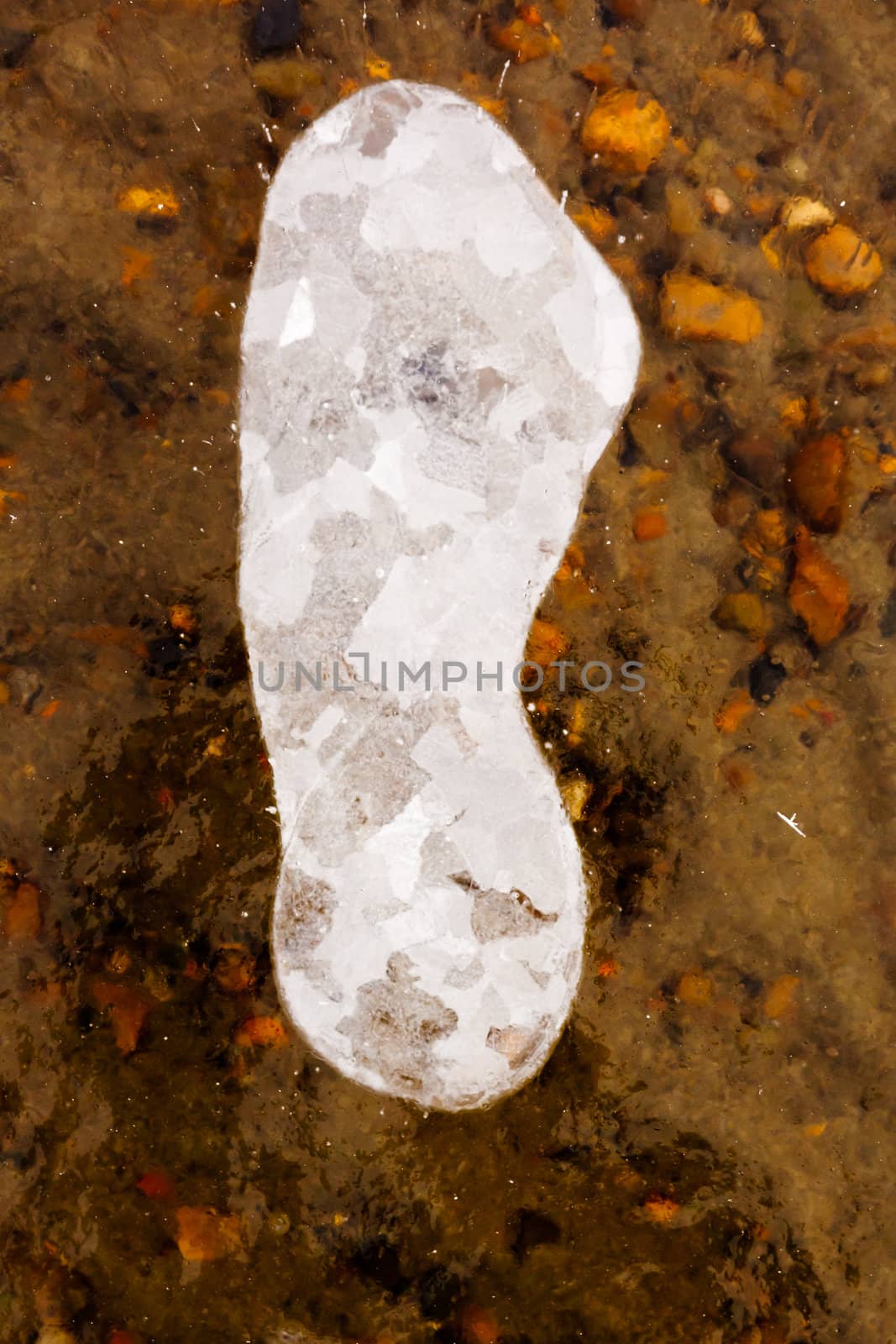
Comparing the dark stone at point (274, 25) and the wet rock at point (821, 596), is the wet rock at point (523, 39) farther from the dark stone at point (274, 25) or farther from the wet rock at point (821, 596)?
the wet rock at point (821, 596)

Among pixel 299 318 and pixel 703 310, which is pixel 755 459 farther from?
pixel 299 318

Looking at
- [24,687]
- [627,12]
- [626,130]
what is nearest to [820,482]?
[626,130]

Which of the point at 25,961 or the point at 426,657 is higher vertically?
the point at 426,657

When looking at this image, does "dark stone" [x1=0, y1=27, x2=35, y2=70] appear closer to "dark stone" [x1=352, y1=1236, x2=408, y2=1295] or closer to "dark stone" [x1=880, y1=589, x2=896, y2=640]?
"dark stone" [x1=880, y1=589, x2=896, y2=640]

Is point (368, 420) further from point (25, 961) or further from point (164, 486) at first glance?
point (25, 961)

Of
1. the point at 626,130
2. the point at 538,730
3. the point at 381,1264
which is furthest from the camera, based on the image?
the point at 538,730

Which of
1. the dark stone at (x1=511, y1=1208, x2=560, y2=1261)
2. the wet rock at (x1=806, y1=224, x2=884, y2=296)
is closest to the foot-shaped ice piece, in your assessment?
the dark stone at (x1=511, y1=1208, x2=560, y2=1261)

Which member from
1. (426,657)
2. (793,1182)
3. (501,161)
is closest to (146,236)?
(501,161)
